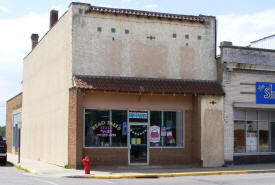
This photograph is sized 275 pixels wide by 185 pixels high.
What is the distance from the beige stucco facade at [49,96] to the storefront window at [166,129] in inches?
180

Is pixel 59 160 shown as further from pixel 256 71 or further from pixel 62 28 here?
pixel 256 71

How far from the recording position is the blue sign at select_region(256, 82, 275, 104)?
2605 cm

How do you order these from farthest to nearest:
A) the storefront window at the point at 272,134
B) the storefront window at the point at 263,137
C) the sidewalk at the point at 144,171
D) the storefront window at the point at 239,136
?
the storefront window at the point at 272,134 → the storefront window at the point at 263,137 → the storefront window at the point at 239,136 → the sidewalk at the point at 144,171

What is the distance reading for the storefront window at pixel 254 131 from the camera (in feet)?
85.8

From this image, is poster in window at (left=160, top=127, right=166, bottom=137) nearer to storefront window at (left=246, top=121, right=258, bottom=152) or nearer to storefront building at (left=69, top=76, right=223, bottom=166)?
storefront building at (left=69, top=76, right=223, bottom=166)

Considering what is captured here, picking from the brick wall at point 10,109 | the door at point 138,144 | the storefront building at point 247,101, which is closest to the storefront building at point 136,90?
the door at point 138,144

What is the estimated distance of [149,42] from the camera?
81.3 ft

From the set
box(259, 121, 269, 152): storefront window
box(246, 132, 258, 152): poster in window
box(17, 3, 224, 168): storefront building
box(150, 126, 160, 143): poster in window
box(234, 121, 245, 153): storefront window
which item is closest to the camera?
box(17, 3, 224, 168): storefront building

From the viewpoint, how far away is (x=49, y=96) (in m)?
28.7

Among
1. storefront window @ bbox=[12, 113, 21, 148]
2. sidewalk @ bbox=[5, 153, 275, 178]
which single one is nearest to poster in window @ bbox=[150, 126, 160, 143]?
sidewalk @ bbox=[5, 153, 275, 178]

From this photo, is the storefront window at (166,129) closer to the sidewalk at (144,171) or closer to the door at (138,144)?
the door at (138,144)

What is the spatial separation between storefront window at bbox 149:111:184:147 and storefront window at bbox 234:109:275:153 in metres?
3.30

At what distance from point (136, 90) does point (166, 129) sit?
3.07 meters

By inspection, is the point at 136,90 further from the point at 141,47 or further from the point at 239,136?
the point at 239,136
